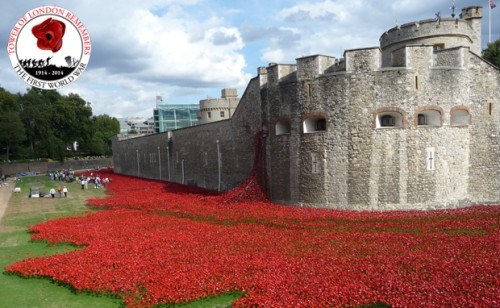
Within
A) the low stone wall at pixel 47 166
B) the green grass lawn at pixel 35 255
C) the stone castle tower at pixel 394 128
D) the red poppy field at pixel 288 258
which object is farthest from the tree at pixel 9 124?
the stone castle tower at pixel 394 128

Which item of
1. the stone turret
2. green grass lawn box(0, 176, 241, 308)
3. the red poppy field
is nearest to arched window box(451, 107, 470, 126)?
the red poppy field

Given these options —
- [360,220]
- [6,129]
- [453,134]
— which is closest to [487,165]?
[453,134]

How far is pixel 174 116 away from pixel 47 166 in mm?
29816

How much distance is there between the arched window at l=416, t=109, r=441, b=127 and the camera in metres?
19.0

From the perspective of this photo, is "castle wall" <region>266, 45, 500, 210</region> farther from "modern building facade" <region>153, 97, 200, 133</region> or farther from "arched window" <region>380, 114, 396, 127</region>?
"modern building facade" <region>153, 97, 200, 133</region>

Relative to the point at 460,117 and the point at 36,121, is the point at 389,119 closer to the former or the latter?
the point at 460,117

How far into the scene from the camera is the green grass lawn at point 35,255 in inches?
377

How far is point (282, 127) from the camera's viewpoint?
22.5 metres

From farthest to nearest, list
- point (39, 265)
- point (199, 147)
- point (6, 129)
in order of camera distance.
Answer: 1. point (6, 129)
2. point (199, 147)
3. point (39, 265)

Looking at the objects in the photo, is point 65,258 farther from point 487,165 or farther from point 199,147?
point 199,147

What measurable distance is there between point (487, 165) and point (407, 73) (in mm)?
6495

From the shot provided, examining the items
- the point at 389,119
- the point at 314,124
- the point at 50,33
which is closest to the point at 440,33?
the point at 389,119

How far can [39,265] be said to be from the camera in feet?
39.7

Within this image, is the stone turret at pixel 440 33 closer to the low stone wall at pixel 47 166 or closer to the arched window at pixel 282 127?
the arched window at pixel 282 127
